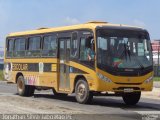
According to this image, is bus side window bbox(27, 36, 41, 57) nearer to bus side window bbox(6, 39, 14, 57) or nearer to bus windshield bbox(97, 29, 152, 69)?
bus side window bbox(6, 39, 14, 57)

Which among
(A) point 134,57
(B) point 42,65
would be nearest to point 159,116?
(A) point 134,57

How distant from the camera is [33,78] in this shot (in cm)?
2392

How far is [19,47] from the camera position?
2556cm

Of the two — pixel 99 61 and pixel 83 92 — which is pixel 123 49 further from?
pixel 83 92

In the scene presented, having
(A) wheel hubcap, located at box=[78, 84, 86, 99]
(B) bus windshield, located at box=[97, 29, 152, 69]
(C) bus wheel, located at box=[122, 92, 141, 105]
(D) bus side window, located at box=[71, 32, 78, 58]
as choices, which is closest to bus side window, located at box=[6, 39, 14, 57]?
(D) bus side window, located at box=[71, 32, 78, 58]

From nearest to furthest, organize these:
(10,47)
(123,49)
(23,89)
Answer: (123,49)
(23,89)
(10,47)

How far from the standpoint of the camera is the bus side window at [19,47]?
2511 centimetres

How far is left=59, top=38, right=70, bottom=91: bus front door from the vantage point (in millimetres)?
20969

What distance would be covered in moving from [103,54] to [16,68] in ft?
25.4

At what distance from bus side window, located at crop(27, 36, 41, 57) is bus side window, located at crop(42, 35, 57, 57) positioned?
548 mm

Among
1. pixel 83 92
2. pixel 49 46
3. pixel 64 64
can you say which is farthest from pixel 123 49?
pixel 49 46

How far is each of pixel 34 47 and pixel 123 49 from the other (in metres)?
6.01

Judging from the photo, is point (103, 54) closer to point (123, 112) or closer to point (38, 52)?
point (123, 112)

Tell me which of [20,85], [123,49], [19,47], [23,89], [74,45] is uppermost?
[19,47]
